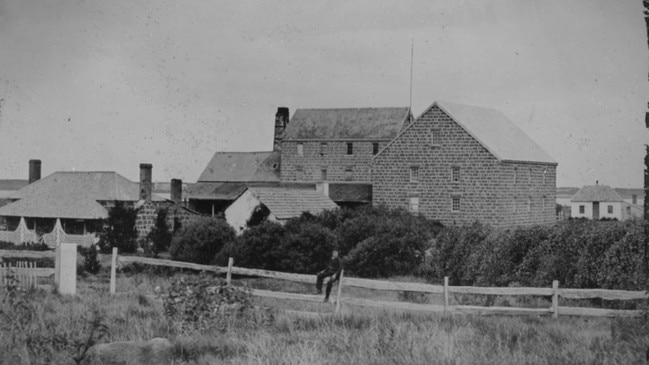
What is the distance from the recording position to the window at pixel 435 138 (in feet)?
170

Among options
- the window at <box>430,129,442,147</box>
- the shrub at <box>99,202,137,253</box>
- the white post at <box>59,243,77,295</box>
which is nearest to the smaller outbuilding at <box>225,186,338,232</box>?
the shrub at <box>99,202,137,253</box>

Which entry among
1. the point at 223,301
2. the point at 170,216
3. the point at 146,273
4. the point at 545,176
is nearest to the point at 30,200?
the point at 170,216

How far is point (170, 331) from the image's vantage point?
45.2ft

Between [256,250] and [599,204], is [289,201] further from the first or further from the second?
[599,204]

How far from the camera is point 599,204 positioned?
8769 cm

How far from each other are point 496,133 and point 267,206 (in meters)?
19.4

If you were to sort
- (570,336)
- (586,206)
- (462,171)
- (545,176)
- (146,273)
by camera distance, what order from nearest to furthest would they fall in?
1. (570,336)
2. (146,273)
3. (462,171)
4. (545,176)
5. (586,206)

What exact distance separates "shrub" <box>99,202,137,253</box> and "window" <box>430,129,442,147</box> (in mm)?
19175

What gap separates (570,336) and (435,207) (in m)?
38.9

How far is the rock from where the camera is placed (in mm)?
10656

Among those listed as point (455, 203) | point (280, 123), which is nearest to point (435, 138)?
point (455, 203)

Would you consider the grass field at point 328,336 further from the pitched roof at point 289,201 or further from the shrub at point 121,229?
the shrub at point 121,229

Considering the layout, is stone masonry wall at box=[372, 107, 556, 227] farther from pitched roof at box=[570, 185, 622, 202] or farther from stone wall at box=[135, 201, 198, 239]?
pitched roof at box=[570, 185, 622, 202]

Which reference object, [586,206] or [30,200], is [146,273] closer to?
[30,200]
